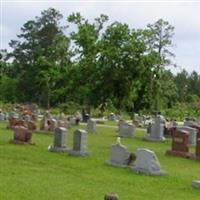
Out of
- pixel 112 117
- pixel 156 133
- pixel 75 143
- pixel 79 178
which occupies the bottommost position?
pixel 79 178

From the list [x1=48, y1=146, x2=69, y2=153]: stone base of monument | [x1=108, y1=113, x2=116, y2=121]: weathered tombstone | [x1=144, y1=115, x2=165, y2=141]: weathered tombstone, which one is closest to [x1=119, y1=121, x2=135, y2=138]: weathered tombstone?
[x1=144, y1=115, x2=165, y2=141]: weathered tombstone

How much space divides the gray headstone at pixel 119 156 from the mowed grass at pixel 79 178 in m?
0.33

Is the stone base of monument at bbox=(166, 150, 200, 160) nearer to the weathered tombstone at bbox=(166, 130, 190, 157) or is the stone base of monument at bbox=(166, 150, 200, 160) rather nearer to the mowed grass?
the weathered tombstone at bbox=(166, 130, 190, 157)

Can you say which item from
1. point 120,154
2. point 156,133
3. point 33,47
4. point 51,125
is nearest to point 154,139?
point 156,133

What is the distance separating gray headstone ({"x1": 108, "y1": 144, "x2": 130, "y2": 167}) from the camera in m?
17.3

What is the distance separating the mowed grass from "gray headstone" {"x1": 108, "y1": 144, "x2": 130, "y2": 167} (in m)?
0.33

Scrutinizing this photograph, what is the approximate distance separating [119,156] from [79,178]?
321 centimetres

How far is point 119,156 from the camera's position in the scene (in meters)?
17.5

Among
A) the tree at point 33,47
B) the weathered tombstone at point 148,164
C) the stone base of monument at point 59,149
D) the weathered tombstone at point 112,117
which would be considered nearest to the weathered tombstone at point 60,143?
the stone base of monument at point 59,149

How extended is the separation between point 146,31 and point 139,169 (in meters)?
27.3

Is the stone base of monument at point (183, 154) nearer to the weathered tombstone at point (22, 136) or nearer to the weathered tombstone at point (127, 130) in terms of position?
the weathered tombstone at point (22, 136)

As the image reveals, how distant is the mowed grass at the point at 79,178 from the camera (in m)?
12.1

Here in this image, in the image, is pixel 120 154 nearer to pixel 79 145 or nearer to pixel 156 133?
pixel 79 145

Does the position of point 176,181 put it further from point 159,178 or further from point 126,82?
point 126,82
